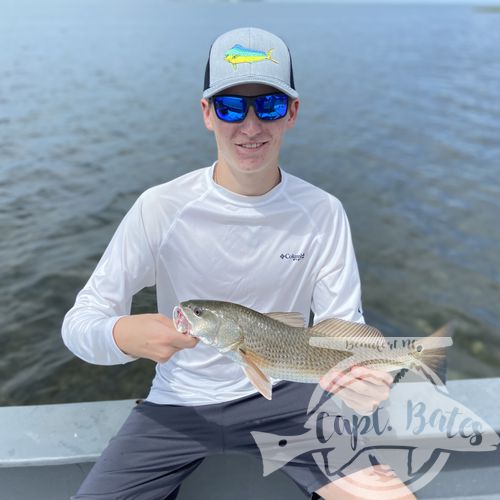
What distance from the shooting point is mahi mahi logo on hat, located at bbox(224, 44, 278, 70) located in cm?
292

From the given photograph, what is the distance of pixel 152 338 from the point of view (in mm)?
2471

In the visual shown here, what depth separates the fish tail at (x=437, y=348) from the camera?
2652 mm

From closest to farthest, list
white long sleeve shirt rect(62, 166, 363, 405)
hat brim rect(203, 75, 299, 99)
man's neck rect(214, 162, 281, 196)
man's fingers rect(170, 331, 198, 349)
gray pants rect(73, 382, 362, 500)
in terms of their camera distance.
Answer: man's fingers rect(170, 331, 198, 349) < gray pants rect(73, 382, 362, 500) < hat brim rect(203, 75, 299, 99) < white long sleeve shirt rect(62, 166, 363, 405) < man's neck rect(214, 162, 281, 196)

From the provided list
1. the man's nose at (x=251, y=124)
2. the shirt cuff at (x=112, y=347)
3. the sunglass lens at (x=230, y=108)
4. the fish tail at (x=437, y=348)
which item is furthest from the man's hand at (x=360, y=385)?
the sunglass lens at (x=230, y=108)

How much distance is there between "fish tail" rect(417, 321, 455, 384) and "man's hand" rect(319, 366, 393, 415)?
0.22 meters

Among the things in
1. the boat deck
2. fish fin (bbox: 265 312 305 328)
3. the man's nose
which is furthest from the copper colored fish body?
the man's nose

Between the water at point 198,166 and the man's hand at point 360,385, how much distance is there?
13.2 ft

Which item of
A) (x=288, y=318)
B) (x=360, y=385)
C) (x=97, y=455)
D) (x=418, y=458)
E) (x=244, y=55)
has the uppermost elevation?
(x=244, y=55)

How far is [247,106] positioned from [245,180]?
44 centimetres

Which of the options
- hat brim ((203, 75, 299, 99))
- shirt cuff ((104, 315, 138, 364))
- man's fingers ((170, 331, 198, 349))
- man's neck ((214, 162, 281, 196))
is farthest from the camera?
man's neck ((214, 162, 281, 196))

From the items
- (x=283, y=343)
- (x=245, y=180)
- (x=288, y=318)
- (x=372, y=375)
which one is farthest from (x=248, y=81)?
(x=372, y=375)

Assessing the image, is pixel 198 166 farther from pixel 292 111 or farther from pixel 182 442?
pixel 182 442

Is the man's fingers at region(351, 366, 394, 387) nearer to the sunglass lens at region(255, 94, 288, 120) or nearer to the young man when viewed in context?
the young man

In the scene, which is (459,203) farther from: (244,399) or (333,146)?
(244,399)
